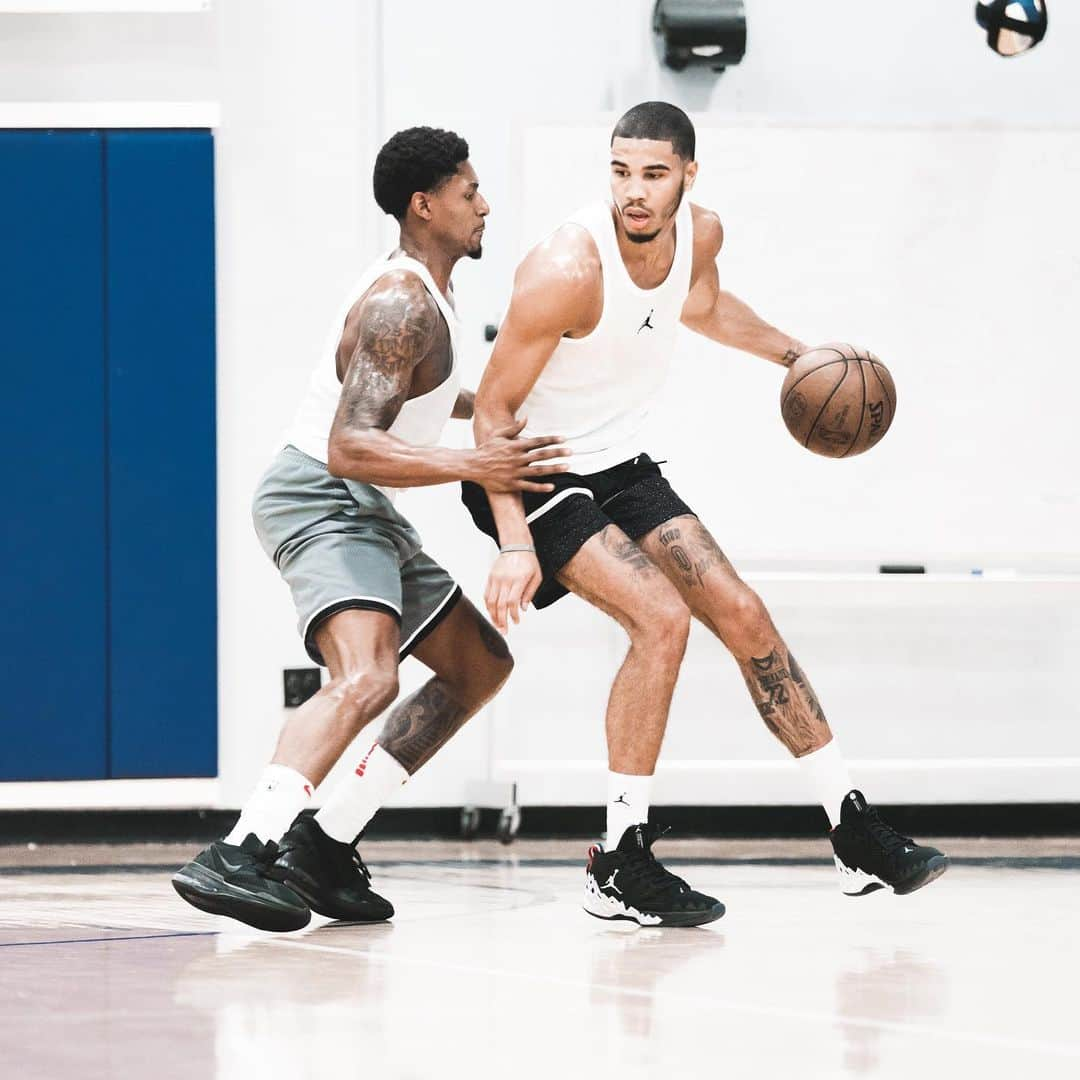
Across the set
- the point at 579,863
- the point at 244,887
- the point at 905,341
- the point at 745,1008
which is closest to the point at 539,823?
the point at 579,863

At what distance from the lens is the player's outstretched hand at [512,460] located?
334 cm

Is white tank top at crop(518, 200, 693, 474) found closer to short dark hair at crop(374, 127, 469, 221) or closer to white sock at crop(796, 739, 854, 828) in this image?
short dark hair at crop(374, 127, 469, 221)

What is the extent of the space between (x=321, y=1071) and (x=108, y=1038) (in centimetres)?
39

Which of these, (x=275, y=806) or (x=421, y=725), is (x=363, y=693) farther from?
(x=421, y=725)

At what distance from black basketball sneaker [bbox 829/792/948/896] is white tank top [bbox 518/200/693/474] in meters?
0.88

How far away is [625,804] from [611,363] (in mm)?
909

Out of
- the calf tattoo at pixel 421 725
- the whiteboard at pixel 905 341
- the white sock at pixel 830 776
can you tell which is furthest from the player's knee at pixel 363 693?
the whiteboard at pixel 905 341

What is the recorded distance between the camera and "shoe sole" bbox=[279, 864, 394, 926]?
3299 mm

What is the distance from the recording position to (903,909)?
3691 mm

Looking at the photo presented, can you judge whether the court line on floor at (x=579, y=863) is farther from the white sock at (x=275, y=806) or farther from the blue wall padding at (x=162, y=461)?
the white sock at (x=275, y=806)

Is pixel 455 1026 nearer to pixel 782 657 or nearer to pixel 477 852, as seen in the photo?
pixel 782 657

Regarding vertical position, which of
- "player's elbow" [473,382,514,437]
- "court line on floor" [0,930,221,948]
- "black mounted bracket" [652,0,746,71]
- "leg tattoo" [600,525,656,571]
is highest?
"black mounted bracket" [652,0,746,71]

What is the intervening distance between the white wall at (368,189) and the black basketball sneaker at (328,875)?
1821mm

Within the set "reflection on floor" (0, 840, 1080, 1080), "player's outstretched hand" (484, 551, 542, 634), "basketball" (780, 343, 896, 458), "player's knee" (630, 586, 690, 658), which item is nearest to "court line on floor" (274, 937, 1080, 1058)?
"reflection on floor" (0, 840, 1080, 1080)
